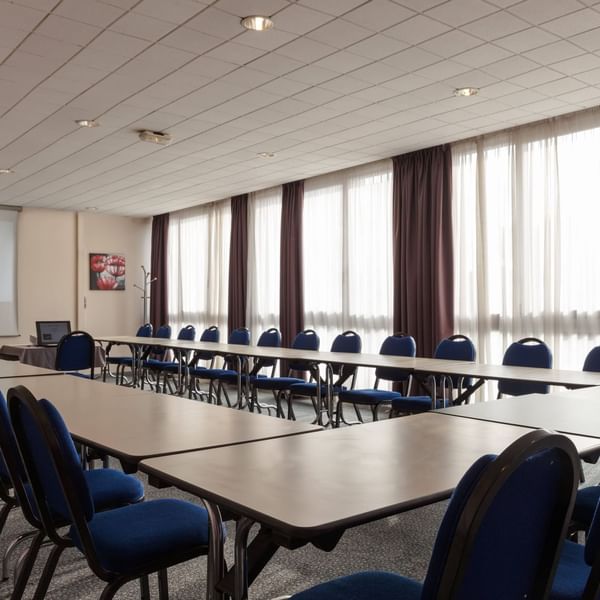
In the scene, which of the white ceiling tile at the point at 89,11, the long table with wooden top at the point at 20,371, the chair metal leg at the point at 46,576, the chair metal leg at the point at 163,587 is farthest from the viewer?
the long table with wooden top at the point at 20,371

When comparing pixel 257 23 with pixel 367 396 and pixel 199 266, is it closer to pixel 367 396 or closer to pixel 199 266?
pixel 367 396

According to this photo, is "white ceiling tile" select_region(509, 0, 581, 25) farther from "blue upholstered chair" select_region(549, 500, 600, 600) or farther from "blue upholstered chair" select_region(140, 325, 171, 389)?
"blue upholstered chair" select_region(140, 325, 171, 389)

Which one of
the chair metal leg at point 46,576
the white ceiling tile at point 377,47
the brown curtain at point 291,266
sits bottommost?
the chair metal leg at point 46,576

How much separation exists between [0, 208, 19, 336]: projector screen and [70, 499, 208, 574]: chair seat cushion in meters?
9.03

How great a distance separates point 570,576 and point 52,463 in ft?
4.29

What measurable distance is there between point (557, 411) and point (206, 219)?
331 inches

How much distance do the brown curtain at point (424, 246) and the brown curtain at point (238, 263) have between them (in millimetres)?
2932

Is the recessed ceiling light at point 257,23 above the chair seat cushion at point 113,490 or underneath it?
above

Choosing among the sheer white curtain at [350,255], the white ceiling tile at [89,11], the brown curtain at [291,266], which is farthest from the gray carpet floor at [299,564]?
the brown curtain at [291,266]

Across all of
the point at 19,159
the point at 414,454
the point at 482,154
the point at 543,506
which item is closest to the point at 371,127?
the point at 482,154

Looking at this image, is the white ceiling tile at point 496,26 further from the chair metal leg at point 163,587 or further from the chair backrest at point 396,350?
the chair metal leg at point 163,587

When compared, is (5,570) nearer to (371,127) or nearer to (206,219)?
(371,127)

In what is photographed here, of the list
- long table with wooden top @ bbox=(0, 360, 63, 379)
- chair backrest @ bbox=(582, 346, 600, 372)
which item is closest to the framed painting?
long table with wooden top @ bbox=(0, 360, 63, 379)

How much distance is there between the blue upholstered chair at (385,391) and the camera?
200 inches
